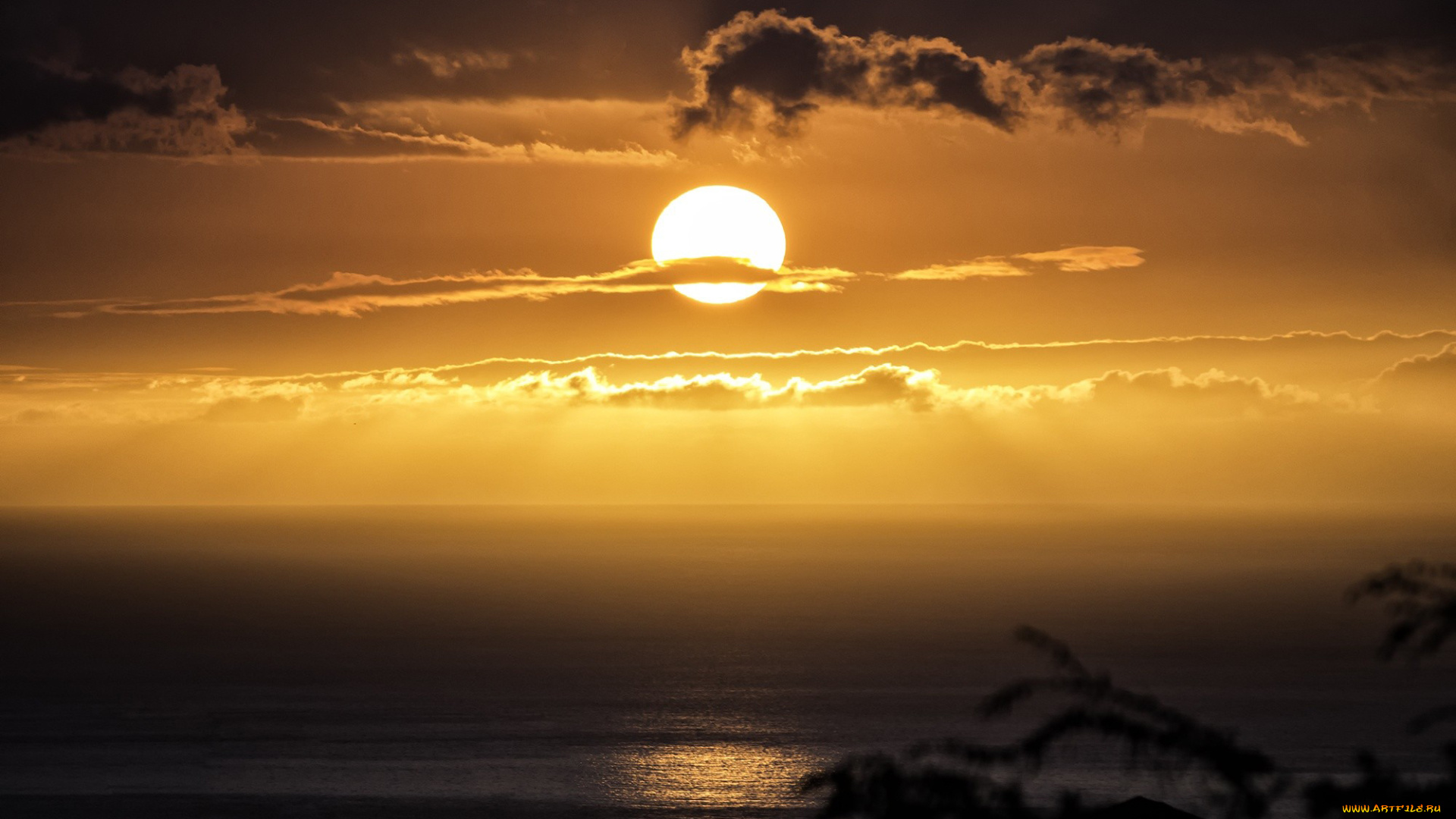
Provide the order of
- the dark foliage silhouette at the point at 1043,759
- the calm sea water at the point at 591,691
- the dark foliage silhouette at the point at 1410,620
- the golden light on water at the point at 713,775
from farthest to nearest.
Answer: the calm sea water at the point at 591,691 < the golden light on water at the point at 713,775 < the dark foliage silhouette at the point at 1043,759 < the dark foliage silhouette at the point at 1410,620

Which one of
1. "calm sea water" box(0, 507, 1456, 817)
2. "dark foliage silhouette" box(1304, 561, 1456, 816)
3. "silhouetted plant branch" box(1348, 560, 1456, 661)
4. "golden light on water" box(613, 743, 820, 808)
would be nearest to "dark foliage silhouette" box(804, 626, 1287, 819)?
"dark foliage silhouette" box(1304, 561, 1456, 816)

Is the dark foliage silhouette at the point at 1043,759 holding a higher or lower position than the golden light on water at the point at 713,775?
lower

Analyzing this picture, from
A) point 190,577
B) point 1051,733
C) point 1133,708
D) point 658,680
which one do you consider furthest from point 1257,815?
point 190,577

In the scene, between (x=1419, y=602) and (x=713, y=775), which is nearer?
(x=1419, y=602)

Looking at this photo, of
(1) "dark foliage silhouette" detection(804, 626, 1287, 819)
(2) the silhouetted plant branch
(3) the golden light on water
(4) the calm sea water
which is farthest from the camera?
(4) the calm sea water

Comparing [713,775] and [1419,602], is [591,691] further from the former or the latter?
[1419,602]

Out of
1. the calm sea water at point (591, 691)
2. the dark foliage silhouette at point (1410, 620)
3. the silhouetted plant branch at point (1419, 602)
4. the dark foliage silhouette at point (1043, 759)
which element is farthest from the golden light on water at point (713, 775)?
the silhouetted plant branch at point (1419, 602)

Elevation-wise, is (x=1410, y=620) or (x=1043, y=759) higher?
(x=1410, y=620)

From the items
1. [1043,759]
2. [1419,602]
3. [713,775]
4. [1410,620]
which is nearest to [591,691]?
[713,775]

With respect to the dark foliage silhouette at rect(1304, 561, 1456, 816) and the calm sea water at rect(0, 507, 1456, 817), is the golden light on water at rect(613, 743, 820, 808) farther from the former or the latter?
the dark foliage silhouette at rect(1304, 561, 1456, 816)

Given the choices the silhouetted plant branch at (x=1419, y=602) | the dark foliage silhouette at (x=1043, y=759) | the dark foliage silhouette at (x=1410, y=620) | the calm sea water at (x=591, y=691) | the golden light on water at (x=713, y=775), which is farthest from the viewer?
the calm sea water at (x=591, y=691)

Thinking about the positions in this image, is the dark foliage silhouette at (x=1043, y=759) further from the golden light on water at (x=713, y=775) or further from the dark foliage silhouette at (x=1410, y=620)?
the golden light on water at (x=713, y=775)

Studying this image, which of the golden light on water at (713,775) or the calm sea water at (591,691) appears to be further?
the calm sea water at (591,691)

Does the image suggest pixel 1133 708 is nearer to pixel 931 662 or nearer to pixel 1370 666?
pixel 931 662
